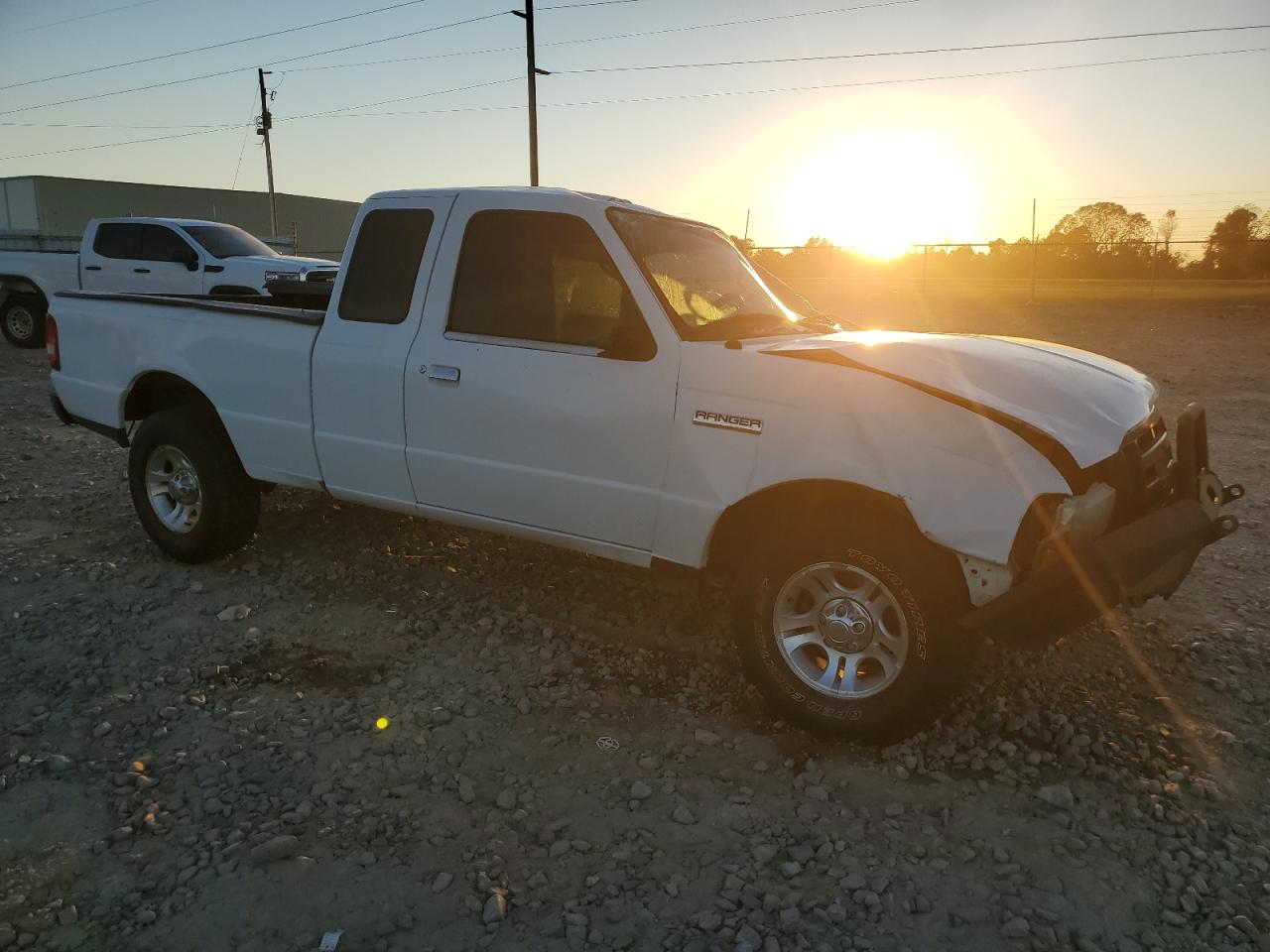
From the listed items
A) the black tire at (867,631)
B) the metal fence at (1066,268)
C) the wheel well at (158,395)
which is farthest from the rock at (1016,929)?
the metal fence at (1066,268)

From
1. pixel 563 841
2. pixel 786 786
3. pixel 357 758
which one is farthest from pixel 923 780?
pixel 357 758

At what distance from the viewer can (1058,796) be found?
114 inches

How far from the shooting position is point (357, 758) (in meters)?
3.12

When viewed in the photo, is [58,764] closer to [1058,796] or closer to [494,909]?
[494,909]

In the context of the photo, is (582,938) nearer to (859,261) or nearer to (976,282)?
(859,261)

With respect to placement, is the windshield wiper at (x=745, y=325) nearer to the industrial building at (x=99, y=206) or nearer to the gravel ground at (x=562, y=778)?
the gravel ground at (x=562, y=778)

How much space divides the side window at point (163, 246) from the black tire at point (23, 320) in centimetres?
276

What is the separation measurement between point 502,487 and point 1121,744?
8.78 feet

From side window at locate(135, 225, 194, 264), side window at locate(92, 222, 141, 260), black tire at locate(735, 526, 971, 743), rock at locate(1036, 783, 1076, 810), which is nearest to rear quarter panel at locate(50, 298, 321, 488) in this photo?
black tire at locate(735, 526, 971, 743)

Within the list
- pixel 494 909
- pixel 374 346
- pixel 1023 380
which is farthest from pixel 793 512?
pixel 374 346

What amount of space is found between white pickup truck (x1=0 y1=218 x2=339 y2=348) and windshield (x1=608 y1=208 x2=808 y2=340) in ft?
30.1

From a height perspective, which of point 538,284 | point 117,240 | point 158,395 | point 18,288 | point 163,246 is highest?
point 117,240

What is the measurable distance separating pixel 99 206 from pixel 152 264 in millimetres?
40634

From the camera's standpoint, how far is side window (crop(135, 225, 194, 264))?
12820mm
